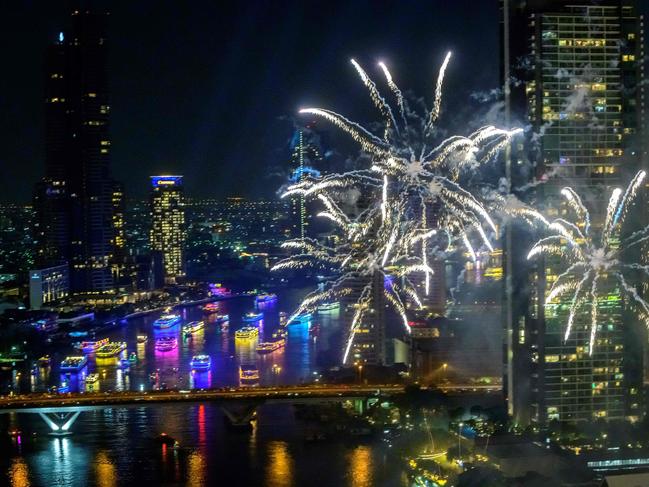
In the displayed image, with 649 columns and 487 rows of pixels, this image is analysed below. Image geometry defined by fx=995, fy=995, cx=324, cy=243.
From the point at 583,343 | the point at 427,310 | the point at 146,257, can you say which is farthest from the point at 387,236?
the point at 146,257

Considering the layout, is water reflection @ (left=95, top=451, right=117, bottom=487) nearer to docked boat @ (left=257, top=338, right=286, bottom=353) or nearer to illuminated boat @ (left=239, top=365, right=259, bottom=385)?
illuminated boat @ (left=239, top=365, right=259, bottom=385)

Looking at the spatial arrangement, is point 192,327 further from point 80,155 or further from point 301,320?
point 80,155

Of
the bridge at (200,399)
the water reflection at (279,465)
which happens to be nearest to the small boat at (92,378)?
the bridge at (200,399)

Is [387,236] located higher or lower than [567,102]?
lower

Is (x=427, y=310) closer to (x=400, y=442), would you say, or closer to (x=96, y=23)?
(x=400, y=442)

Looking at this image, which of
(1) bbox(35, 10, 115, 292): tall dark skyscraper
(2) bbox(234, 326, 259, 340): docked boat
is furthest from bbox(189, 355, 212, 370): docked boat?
(1) bbox(35, 10, 115, 292): tall dark skyscraper

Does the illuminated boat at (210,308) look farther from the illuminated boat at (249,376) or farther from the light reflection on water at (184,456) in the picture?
the light reflection on water at (184,456)
